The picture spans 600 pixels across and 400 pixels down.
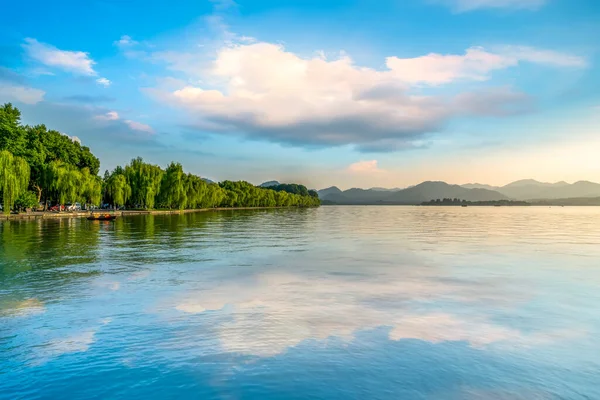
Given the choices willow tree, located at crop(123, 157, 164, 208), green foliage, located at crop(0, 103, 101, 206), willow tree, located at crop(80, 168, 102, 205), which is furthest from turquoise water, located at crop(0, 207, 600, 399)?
willow tree, located at crop(123, 157, 164, 208)

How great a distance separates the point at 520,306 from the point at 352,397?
1095cm

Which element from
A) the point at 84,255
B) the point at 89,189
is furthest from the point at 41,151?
the point at 84,255

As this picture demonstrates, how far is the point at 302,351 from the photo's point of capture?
1173 centimetres

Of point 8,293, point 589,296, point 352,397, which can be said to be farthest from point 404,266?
point 8,293

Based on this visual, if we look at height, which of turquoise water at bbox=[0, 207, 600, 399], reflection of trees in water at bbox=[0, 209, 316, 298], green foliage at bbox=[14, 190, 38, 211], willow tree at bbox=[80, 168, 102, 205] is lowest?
turquoise water at bbox=[0, 207, 600, 399]

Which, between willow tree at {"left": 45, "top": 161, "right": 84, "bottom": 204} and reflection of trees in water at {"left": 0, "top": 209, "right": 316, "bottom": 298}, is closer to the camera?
reflection of trees in water at {"left": 0, "top": 209, "right": 316, "bottom": 298}

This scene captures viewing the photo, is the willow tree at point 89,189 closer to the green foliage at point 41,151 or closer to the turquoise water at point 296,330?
the green foliage at point 41,151

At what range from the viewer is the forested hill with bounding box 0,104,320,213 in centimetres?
6638

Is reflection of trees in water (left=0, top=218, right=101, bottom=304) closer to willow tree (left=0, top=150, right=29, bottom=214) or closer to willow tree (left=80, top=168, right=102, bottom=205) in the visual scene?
willow tree (left=0, top=150, right=29, bottom=214)

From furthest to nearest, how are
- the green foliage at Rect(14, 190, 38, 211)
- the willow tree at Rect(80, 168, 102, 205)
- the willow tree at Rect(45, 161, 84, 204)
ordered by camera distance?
the willow tree at Rect(80, 168, 102, 205), the willow tree at Rect(45, 161, 84, 204), the green foliage at Rect(14, 190, 38, 211)

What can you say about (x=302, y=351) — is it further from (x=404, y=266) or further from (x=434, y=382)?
(x=404, y=266)

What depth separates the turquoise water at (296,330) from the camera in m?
9.84

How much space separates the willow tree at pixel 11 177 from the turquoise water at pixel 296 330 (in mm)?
43251

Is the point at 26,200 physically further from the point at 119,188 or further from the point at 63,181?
the point at 119,188
